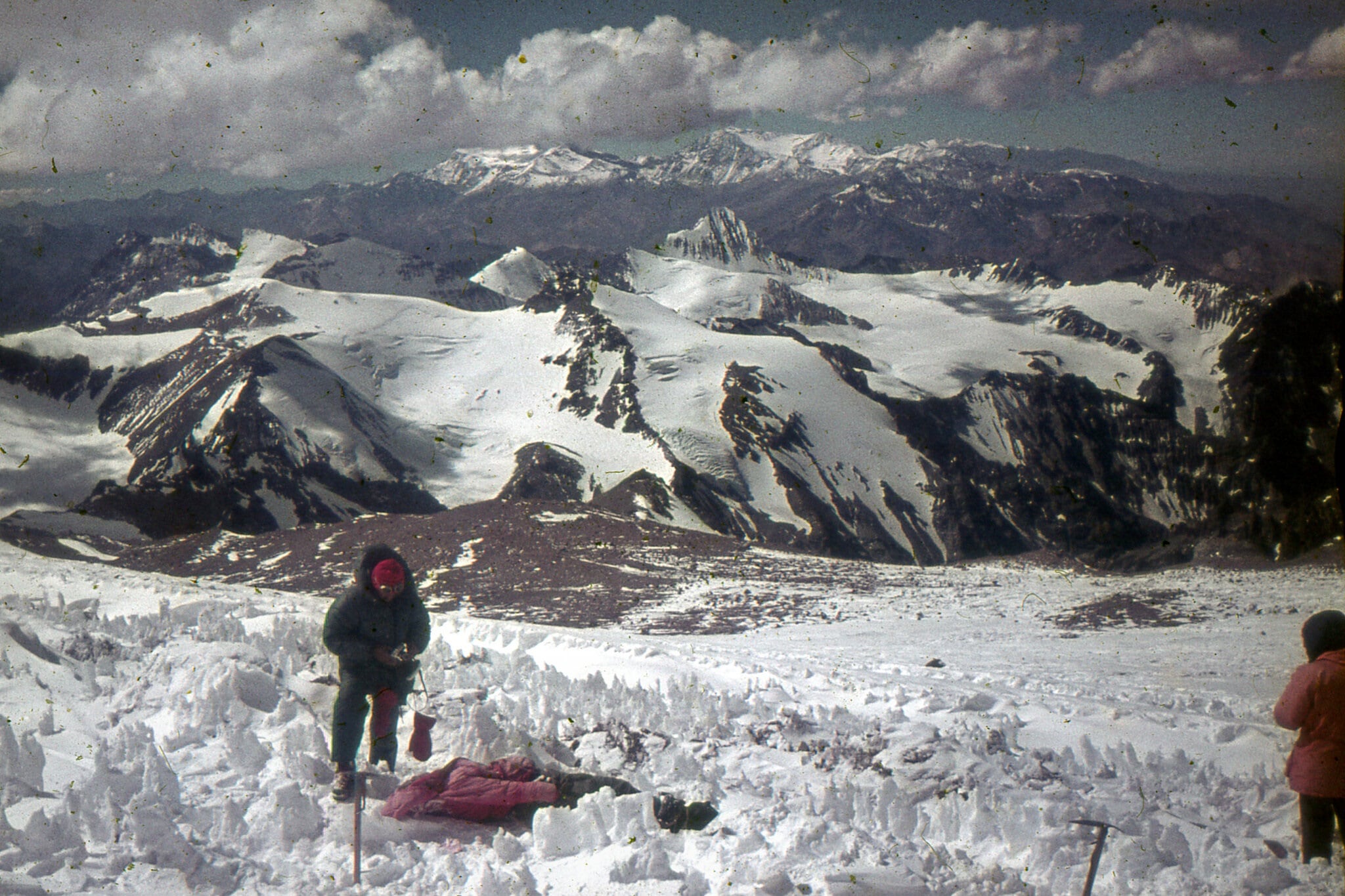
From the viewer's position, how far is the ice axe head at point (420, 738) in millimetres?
6984

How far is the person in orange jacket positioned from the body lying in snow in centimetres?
409

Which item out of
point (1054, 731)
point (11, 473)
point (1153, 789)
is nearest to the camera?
point (1153, 789)

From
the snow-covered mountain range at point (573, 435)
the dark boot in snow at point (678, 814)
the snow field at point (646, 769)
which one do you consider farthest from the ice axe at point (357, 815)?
the snow-covered mountain range at point (573, 435)

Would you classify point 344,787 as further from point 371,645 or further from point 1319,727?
point 1319,727

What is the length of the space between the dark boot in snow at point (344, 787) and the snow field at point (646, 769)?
3.6 inches

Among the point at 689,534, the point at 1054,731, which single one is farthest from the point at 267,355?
the point at 1054,731

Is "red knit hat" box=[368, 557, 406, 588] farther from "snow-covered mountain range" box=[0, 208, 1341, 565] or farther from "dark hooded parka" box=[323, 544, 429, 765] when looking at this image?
"snow-covered mountain range" box=[0, 208, 1341, 565]

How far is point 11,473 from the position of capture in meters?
81.9

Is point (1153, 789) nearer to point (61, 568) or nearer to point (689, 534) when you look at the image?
point (61, 568)

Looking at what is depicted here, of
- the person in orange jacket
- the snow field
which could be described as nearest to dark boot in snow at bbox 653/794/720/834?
the snow field

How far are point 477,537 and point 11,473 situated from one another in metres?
75.2

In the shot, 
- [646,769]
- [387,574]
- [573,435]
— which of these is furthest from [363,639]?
[573,435]

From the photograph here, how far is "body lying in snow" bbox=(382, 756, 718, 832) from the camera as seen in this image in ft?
20.0

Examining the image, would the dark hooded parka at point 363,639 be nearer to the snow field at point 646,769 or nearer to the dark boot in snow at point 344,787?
the dark boot in snow at point 344,787
